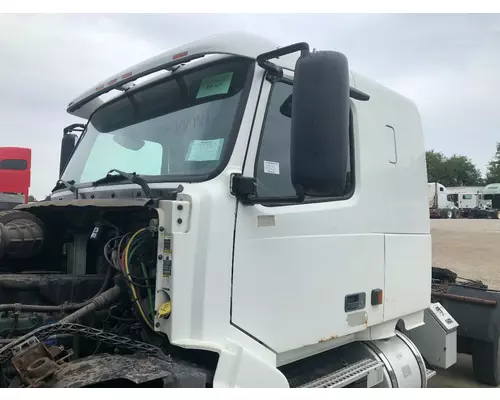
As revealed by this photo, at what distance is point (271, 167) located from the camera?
2738mm

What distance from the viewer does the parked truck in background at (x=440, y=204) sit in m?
41.8

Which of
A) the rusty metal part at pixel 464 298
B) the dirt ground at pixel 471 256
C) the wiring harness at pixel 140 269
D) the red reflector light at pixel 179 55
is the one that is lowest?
the dirt ground at pixel 471 256

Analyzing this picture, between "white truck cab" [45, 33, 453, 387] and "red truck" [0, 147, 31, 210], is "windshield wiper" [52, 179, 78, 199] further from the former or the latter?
"red truck" [0, 147, 31, 210]

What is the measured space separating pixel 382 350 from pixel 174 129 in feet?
7.09

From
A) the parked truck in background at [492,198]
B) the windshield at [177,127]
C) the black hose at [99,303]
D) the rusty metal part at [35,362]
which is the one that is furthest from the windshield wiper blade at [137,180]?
the parked truck in background at [492,198]

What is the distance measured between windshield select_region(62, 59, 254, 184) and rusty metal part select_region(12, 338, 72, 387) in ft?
3.49

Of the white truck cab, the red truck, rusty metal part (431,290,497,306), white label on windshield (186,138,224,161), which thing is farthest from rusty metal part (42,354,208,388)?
the red truck

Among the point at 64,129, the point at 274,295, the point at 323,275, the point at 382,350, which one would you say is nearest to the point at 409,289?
the point at 382,350

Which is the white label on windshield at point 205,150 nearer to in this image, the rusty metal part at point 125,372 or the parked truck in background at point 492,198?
the rusty metal part at point 125,372

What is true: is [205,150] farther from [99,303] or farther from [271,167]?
[99,303]

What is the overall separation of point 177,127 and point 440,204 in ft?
143

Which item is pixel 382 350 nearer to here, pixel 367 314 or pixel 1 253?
pixel 367 314

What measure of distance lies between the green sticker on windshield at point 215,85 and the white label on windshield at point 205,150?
314mm

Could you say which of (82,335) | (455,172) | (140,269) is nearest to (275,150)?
(140,269)
